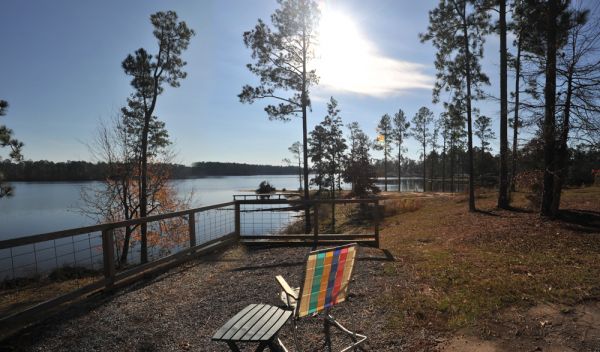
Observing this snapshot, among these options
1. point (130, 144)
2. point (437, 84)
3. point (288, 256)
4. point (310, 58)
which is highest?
point (310, 58)

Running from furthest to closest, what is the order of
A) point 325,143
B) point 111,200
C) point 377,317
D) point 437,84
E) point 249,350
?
point 325,143
point 111,200
point 437,84
point 377,317
point 249,350

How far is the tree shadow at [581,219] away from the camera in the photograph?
9030mm

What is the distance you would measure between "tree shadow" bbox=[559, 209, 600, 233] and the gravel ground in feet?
19.7

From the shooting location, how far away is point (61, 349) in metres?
3.65

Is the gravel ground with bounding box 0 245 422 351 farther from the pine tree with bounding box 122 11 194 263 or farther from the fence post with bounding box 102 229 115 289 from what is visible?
the pine tree with bounding box 122 11 194 263

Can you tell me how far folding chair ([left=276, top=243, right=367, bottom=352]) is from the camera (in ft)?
10.4

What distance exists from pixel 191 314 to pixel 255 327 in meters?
2.19

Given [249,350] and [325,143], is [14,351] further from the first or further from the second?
[325,143]

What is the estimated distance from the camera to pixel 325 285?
132 inches

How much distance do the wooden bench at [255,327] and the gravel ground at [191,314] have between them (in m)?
0.85

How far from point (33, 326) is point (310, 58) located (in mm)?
15773

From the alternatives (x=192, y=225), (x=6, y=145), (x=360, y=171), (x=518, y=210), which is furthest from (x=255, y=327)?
(x=360, y=171)

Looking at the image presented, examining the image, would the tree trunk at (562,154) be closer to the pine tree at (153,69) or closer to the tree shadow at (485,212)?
the tree shadow at (485,212)

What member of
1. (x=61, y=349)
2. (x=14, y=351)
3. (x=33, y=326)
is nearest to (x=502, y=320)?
(x=61, y=349)
